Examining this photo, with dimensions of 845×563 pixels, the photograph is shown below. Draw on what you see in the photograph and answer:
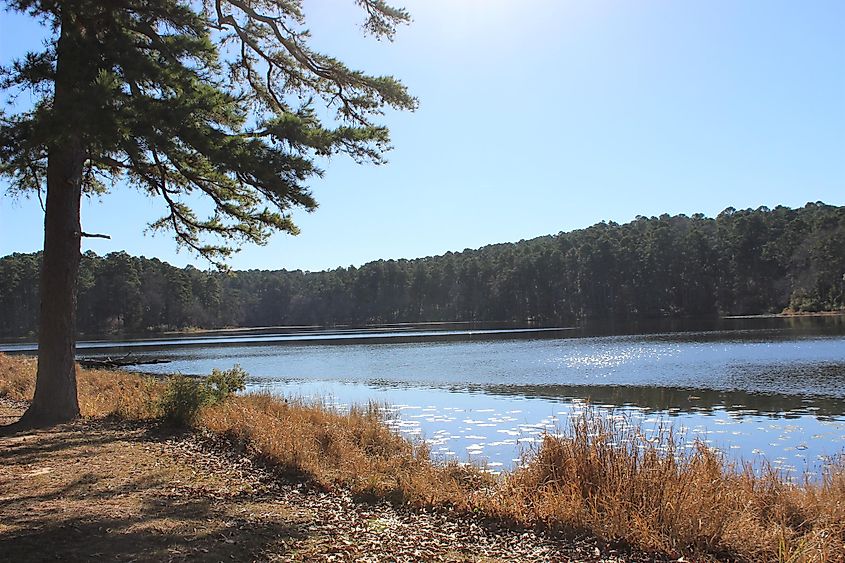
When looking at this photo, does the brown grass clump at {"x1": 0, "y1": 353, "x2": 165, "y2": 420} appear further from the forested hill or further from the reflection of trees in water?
the forested hill

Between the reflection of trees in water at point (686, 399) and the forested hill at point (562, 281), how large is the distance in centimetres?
6773

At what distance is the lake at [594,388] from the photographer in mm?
13641

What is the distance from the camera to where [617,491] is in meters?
6.27

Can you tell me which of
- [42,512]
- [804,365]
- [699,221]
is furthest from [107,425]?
[699,221]

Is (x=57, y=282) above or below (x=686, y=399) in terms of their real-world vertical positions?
above

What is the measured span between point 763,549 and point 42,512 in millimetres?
6105

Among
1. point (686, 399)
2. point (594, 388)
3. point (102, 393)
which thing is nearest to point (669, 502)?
point (102, 393)

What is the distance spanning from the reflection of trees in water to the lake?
36 mm

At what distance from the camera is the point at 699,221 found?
109m

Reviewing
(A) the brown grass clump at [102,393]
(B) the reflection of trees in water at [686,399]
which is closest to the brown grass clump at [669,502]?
(A) the brown grass clump at [102,393]

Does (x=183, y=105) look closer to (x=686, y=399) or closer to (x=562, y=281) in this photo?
(x=686, y=399)

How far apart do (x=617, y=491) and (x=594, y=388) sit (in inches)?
679

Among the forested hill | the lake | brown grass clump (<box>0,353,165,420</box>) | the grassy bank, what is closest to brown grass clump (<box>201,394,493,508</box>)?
the grassy bank

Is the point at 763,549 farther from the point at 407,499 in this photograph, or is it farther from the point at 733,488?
the point at 407,499
